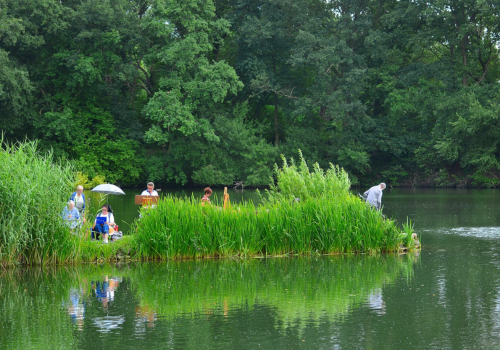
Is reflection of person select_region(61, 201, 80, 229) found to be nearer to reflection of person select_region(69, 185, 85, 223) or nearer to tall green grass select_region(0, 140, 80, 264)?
tall green grass select_region(0, 140, 80, 264)

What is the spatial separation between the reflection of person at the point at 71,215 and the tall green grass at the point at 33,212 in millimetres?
173

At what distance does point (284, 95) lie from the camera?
170ft

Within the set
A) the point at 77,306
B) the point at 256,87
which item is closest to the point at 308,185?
the point at 77,306

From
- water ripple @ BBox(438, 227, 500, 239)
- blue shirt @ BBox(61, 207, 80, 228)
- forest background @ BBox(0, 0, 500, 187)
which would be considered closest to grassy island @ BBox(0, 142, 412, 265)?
blue shirt @ BBox(61, 207, 80, 228)

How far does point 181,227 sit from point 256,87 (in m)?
37.2

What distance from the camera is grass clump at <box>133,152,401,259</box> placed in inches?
571

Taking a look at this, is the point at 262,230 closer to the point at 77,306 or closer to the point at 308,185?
the point at 308,185

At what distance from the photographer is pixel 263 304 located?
10344 mm

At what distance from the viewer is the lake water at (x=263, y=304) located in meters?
8.18

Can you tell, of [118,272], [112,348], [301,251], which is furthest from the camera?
[301,251]

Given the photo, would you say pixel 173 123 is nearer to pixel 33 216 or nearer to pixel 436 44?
pixel 436 44


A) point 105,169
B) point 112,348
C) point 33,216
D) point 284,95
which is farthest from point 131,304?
point 284,95

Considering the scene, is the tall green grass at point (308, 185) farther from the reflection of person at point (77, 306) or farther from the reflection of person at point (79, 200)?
the reflection of person at point (77, 306)

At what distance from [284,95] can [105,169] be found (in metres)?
14.8
